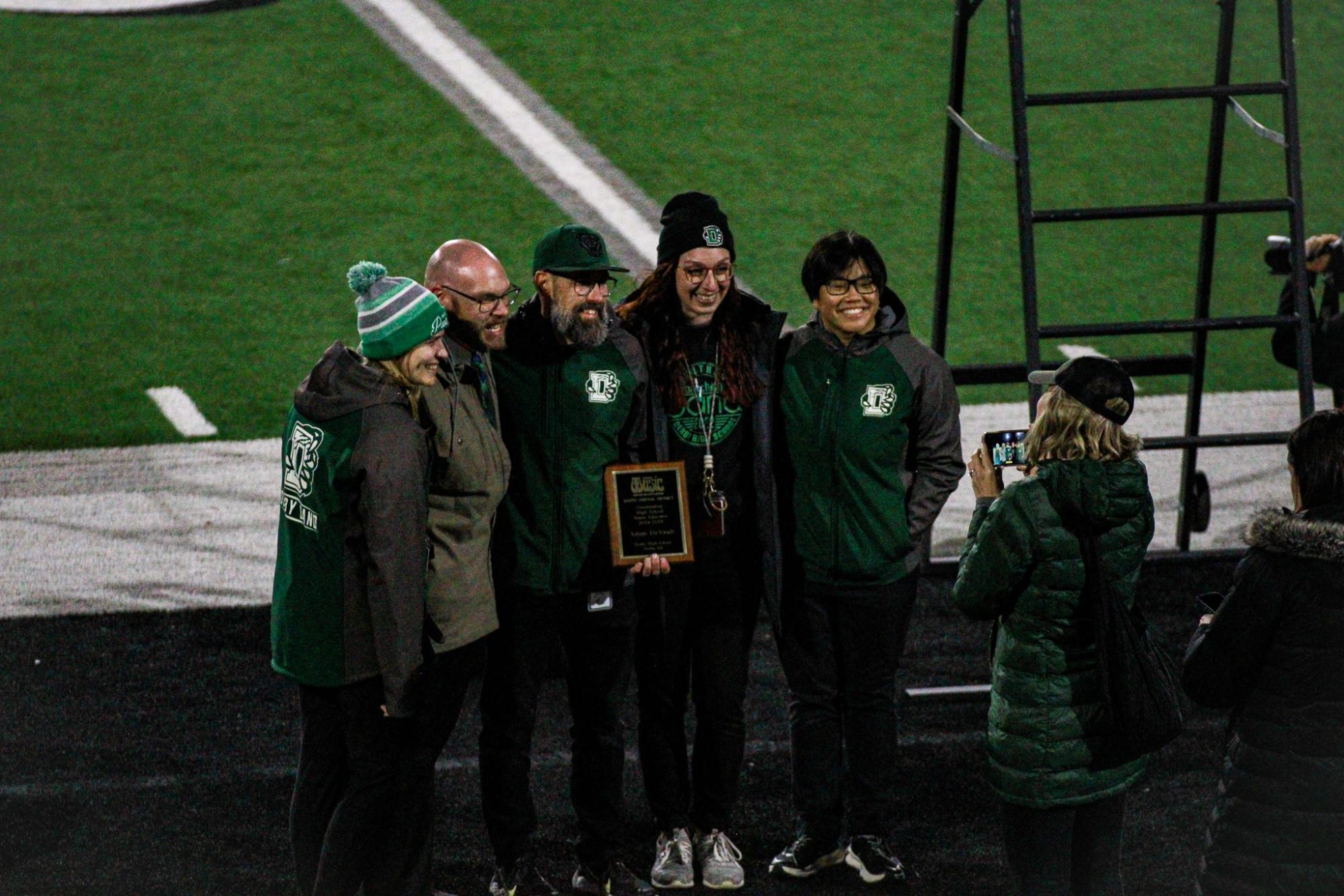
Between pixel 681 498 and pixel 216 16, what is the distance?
1227 centimetres

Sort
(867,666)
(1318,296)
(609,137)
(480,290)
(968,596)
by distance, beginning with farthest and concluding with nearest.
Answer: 1. (609,137)
2. (1318,296)
3. (867,666)
4. (480,290)
5. (968,596)

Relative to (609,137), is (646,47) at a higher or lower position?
higher

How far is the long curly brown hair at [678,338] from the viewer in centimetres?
485

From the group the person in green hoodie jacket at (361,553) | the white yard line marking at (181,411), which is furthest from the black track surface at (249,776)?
the white yard line marking at (181,411)

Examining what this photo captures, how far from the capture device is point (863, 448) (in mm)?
4883

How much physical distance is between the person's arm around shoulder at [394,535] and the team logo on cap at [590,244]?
3.02 ft

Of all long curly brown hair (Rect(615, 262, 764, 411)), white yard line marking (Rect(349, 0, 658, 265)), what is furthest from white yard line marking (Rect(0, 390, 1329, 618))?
white yard line marking (Rect(349, 0, 658, 265))

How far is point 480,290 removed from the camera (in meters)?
4.53

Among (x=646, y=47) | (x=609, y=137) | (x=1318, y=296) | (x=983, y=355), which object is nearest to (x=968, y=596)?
(x=983, y=355)

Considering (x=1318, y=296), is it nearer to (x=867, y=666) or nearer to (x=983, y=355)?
(x=983, y=355)

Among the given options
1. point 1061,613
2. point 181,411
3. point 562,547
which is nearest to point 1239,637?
point 1061,613

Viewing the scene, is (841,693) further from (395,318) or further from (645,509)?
(395,318)

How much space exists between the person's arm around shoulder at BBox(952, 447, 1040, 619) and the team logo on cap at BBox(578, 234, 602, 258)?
57.3 inches

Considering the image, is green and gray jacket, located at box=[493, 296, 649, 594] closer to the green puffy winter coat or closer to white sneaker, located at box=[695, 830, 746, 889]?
white sneaker, located at box=[695, 830, 746, 889]
